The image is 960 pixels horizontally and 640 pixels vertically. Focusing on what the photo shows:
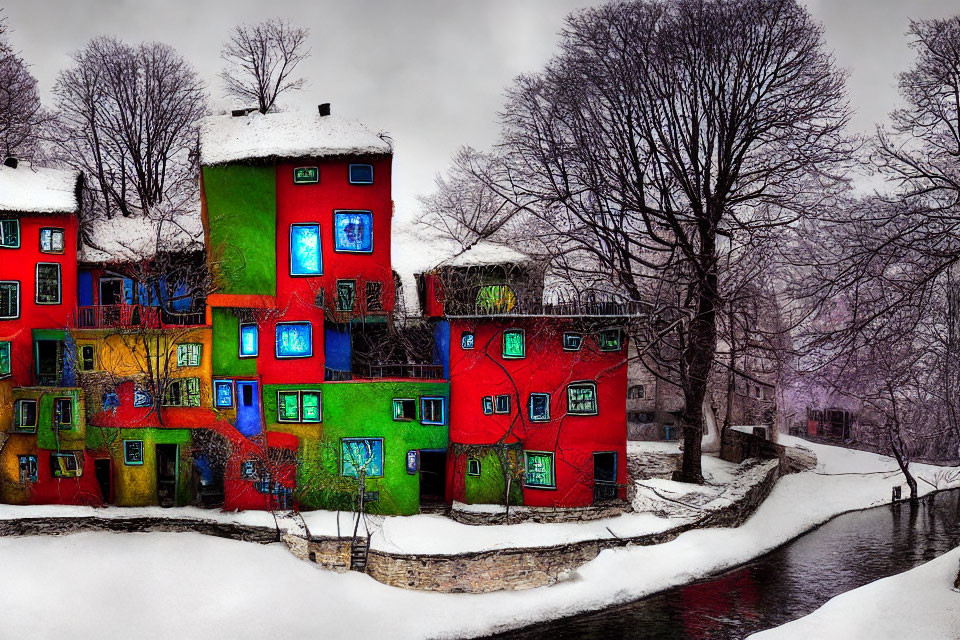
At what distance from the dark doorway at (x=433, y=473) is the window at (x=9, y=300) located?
1664cm

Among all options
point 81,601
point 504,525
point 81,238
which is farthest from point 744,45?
point 81,601

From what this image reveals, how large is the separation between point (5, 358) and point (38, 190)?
6.77 meters

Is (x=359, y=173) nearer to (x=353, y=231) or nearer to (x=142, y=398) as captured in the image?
(x=353, y=231)

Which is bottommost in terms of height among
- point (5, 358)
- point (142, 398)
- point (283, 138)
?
point (142, 398)

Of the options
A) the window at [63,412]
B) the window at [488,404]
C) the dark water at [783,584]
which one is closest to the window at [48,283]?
the window at [63,412]

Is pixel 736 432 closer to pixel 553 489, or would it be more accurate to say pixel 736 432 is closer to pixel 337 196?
pixel 553 489

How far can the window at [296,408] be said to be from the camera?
29625 millimetres

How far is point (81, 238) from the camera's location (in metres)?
31.8

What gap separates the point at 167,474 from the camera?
30750 millimetres

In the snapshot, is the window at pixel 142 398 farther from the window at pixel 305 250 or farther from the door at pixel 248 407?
the window at pixel 305 250

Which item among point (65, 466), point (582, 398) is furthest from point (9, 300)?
point (582, 398)

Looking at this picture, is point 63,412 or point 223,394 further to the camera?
point 223,394

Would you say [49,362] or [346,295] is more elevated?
[346,295]

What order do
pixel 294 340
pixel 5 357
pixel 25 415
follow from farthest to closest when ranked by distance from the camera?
pixel 294 340, pixel 5 357, pixel 25 415
